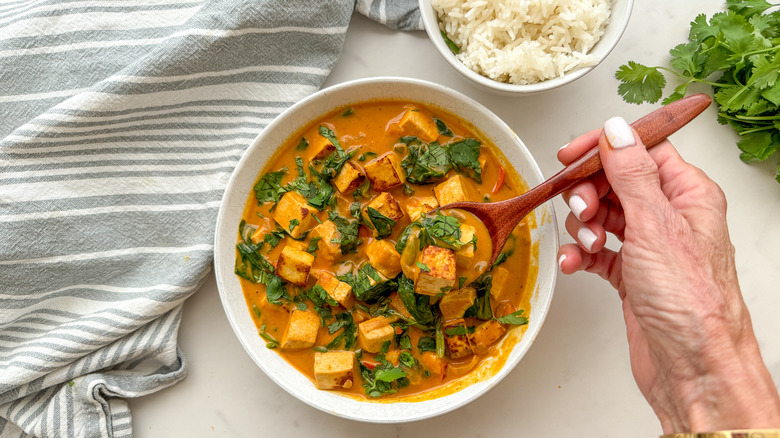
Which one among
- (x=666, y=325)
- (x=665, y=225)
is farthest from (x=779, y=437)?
(x=665, y=225)

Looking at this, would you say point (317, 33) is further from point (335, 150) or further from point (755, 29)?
point (755, 29)

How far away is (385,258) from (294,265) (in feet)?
1.48

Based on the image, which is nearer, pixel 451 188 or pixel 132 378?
pixel 451 188

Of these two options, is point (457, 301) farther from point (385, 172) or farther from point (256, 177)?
point (256, 177)

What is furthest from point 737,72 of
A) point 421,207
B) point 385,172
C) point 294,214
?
point 294,214

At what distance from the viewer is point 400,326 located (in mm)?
3125

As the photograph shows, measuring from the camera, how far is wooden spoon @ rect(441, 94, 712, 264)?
2652 mm

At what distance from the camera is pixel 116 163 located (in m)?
3.25

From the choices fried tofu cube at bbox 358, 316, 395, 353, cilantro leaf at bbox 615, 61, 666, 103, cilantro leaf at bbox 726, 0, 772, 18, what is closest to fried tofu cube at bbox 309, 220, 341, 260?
fried tofu cube at bbox 358, 316, 395, 353

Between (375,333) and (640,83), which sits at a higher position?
(640,83)

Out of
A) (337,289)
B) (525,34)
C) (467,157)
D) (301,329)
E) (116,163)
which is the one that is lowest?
(301,329)

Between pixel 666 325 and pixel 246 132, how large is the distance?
2.24 meters

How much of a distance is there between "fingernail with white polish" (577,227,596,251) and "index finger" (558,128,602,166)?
1.14 ft

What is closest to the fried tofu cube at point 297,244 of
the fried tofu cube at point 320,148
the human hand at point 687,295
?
the fried tofu cube at point 320,148
